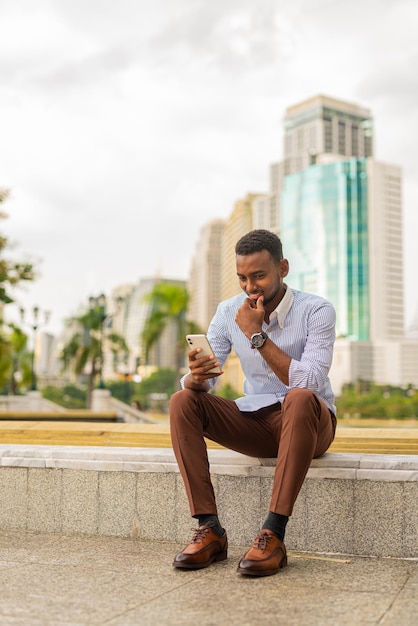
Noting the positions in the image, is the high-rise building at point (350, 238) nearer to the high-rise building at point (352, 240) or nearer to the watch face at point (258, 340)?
the high-rise building at point (352, 240)

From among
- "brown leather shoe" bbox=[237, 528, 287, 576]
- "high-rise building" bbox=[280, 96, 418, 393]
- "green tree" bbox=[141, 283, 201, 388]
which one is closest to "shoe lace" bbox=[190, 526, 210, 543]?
"brown leather shoe" bbox=[237, 528, 287, 576]

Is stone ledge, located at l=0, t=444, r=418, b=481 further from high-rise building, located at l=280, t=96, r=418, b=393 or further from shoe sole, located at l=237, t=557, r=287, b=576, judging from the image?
high-rise building, located at l=280, t=96, r=418, b=393

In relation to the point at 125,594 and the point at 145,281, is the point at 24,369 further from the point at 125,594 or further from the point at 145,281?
the point at 145,281

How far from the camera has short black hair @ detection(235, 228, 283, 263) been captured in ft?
11.6

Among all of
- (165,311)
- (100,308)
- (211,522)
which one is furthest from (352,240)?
(211,522)

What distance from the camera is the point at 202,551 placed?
3.25 m

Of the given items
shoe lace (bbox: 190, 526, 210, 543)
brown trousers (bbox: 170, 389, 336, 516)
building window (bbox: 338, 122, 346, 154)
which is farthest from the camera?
building window (bbox: 338, 122, 346, 154)

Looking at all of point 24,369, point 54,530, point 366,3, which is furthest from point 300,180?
point 54,530

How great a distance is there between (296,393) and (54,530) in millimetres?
1948

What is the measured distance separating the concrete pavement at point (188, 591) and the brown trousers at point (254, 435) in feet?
1.13

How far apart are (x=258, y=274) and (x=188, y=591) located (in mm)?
1469

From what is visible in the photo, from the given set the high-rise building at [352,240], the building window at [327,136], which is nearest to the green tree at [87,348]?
the high-rise building at [352,240]

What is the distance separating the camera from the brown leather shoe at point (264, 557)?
3051mm

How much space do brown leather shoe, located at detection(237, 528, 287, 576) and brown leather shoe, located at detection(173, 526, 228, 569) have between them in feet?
0.72
